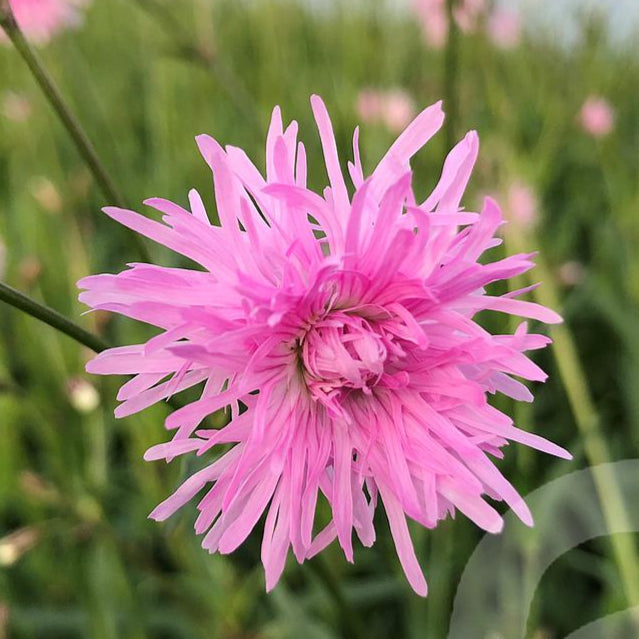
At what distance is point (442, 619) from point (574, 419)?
0.35 m

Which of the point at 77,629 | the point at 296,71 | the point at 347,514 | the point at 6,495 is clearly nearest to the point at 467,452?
the point at 347,514

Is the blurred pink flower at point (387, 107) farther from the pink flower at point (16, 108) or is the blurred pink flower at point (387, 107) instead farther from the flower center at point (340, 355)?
the flower center at point (340, 355)

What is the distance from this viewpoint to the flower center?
13.7 inches

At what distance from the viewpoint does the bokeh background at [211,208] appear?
2.43 feet

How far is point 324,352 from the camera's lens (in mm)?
354

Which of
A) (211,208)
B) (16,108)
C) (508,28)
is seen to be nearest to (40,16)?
(16,108)

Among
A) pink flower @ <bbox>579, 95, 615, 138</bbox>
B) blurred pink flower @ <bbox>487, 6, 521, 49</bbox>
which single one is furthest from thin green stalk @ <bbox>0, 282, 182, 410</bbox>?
blurred pink flower @ <bbox>487, 6, 521, 49</bbox>

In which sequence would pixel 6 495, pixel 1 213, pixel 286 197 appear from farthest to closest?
pixel 1 213
pixel 6 495
pixel 286 197

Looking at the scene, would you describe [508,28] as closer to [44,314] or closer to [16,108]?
[16,108]

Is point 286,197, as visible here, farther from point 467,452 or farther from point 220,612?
point 220,612

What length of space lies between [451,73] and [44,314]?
1.44 feet

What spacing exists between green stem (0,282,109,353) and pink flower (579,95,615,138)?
1.21 m

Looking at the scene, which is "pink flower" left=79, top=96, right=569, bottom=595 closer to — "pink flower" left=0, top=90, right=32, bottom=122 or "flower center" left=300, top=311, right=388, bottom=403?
"flower center" left=300, top=311, right=388, bottom=403

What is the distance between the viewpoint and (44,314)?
0.36 m
